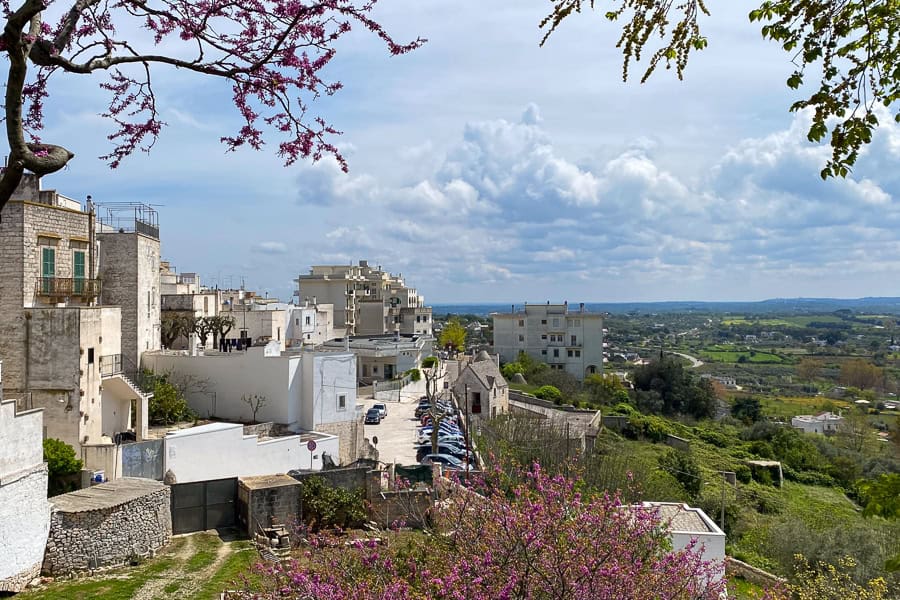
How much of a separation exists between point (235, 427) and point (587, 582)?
17.1m

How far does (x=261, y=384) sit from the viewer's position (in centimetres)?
2684

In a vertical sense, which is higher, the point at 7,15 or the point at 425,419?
the point at 7,15

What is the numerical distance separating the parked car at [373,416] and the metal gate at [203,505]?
17771 millimetres

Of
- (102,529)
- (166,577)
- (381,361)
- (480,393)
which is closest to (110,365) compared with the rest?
(102,529)

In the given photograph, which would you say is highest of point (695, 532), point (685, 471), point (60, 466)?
point (60, 466)

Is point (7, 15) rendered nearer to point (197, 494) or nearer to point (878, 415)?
point (197, 494)

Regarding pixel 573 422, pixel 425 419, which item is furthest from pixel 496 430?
pixel 573 422

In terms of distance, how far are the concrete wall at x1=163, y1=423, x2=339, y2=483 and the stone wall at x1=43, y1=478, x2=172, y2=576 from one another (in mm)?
3774

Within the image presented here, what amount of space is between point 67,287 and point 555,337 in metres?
58.9

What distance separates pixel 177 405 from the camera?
2475 centimetres

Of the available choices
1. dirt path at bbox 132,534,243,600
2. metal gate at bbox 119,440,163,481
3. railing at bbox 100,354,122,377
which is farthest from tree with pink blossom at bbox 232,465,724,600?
railing at bbox 100,354,122,377

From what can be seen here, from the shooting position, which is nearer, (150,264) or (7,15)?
(7,15)

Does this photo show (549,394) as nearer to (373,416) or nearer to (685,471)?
(685,471)

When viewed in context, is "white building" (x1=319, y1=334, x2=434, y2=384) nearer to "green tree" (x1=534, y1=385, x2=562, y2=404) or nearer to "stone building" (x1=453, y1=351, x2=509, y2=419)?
"stone building" (x1=453, y1=351, x2=509, y2=419)
